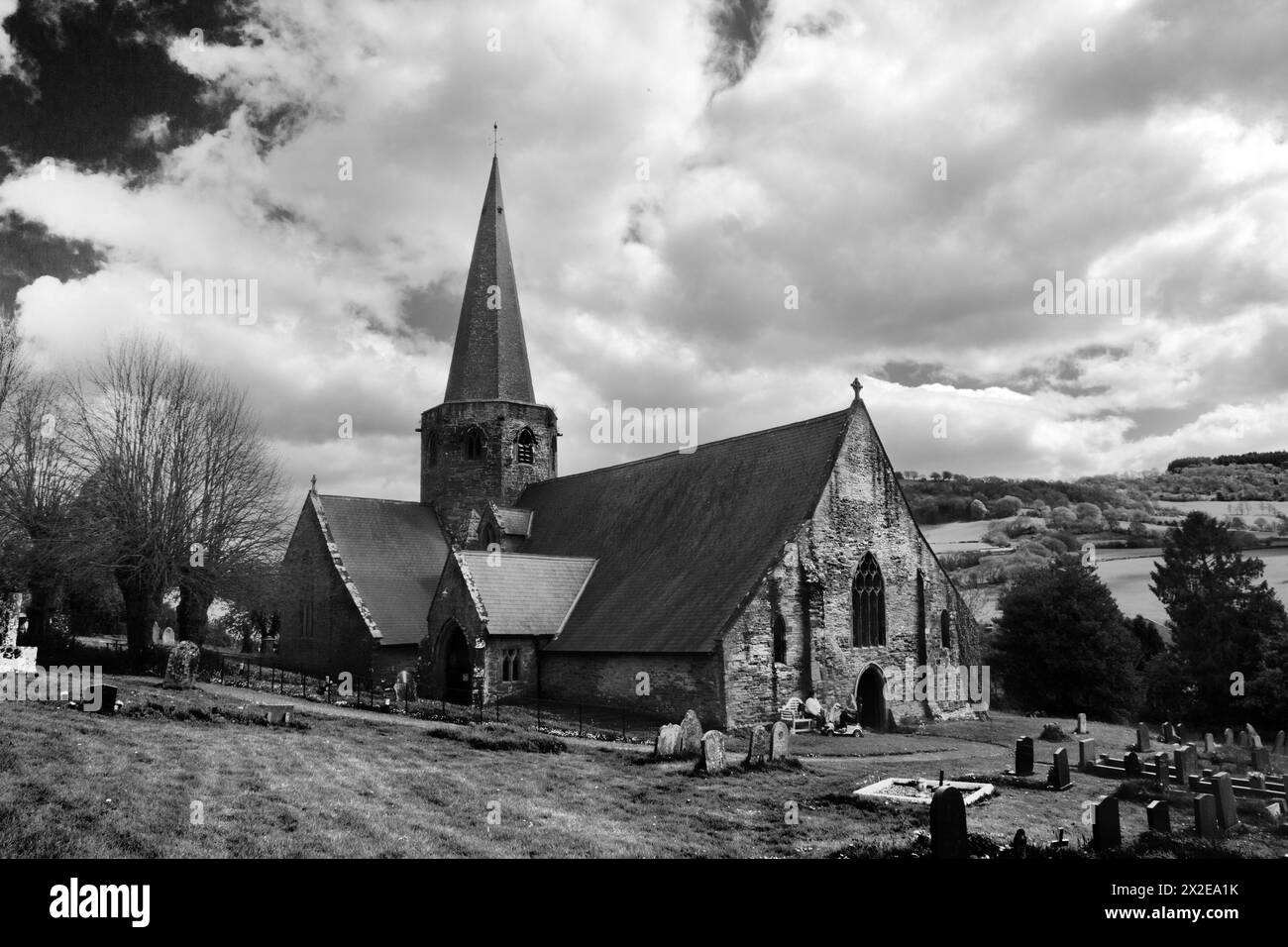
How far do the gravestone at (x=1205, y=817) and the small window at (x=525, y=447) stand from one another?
108ft

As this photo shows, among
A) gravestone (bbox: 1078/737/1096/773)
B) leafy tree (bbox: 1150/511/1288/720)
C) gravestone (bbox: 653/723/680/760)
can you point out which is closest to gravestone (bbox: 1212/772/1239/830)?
gravestone (bbox: 1078/737/1096/773)

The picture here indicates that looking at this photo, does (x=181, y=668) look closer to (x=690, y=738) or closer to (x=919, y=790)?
(x=690, y=738)

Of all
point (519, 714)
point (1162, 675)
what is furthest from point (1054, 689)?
point (519, 714)

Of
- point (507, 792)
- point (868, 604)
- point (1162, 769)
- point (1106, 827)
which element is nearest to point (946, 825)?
point (1106, 827)

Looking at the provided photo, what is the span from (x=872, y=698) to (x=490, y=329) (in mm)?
25481

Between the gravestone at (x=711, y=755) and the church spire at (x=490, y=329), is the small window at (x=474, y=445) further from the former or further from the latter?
the gravestone at (x=711, y=755)

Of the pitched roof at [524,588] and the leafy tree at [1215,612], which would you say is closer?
the pitched roof at [524,588]

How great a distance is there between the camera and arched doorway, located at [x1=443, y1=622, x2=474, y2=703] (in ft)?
97.8

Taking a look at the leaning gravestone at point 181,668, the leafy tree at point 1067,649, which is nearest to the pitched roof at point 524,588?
the leaning gravestone at point 181,668

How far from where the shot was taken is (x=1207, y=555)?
164 ft

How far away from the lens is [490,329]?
1686 inches

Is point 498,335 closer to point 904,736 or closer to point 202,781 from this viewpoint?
point 904,736

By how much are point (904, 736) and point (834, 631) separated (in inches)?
143

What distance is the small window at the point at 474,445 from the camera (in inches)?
1660
